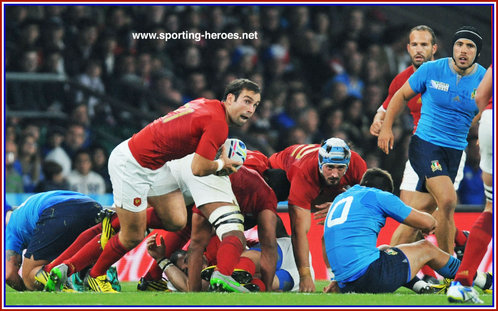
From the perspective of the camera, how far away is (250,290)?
6.83 metres

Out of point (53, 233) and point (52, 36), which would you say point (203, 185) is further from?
point (52, 36)

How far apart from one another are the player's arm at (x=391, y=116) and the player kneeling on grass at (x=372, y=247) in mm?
628

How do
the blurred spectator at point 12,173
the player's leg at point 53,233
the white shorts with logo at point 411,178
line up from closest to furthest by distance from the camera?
the player's leg at point 53,233 < the white shorts with logo at point 411,178 < the blurred spectator at point 12,173

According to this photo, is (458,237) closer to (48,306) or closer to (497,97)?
(497,97)

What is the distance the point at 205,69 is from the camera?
13258 mm

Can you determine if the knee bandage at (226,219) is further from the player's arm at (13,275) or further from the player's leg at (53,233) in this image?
the player's arm at (13,275)

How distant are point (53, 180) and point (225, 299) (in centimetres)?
517

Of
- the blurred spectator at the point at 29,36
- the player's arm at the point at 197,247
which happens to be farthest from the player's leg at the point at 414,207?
the blurred spectator at the point at 29,36

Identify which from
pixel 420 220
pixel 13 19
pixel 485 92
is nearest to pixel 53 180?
pixel 13 19

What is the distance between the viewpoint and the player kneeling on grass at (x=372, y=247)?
6457 millimetres

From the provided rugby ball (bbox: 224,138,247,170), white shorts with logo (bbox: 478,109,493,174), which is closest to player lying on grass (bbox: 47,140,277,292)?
rugby ball (bbox: 224,138,247,170)

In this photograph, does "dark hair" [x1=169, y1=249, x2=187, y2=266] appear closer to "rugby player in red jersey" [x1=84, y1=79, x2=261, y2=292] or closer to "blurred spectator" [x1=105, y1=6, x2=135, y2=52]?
"rugby player in red jersey" [x1=84, y1=79, x2=261, y2=292]

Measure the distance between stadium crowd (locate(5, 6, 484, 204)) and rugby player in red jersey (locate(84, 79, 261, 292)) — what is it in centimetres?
384

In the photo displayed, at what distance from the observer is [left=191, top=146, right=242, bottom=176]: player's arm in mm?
6586
